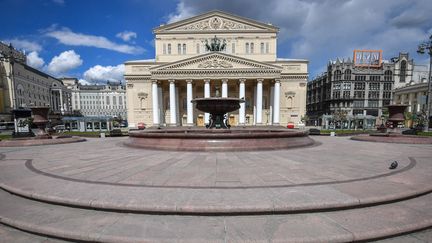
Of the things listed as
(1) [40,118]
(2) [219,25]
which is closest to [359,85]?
(2) [219,25]

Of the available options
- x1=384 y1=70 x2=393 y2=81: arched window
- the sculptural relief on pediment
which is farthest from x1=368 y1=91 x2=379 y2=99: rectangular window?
the sculptural relief on pediment

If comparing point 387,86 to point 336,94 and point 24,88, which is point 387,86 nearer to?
point 336,94

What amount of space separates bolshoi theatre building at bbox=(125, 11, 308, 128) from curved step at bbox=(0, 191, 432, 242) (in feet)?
128

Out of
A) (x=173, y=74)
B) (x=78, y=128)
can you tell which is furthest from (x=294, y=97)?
(x=78, y=128)

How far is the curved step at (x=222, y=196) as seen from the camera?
347cm

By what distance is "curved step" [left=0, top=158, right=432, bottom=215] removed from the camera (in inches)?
137

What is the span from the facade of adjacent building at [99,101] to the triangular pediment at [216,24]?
78440 millimetres

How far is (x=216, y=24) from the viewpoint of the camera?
47375mm

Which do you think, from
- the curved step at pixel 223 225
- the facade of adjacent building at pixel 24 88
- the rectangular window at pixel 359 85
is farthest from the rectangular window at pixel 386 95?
the facade of adjacent building at pixel 24 88

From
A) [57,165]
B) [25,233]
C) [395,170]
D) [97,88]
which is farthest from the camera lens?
[97,88]

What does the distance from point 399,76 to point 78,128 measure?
101 m

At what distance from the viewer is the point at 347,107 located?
218 feet

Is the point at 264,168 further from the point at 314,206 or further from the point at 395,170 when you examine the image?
the point at 395,170

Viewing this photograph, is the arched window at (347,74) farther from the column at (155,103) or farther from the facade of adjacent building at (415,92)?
the column at (155,103)
